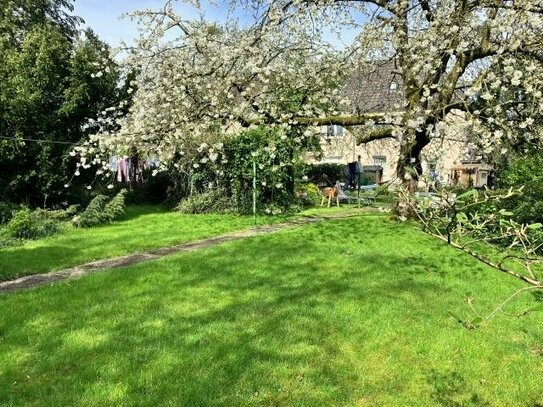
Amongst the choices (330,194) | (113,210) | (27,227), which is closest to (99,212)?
(113,210)

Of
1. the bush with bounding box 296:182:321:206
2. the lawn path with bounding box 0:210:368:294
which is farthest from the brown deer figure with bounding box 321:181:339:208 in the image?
the lawn path with bounding box 0:210:368:294

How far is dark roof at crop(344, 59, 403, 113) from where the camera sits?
10180mm

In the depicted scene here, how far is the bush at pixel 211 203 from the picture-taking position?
14.8m

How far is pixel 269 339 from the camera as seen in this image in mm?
4293

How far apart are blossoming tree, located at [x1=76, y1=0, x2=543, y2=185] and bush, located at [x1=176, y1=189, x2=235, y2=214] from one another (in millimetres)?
5374

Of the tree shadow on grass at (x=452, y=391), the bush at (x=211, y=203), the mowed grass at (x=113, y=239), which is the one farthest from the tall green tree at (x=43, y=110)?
the tree shadow on grass at (x=452, y=391)

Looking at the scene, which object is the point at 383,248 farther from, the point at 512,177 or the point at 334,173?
the point at 334,173

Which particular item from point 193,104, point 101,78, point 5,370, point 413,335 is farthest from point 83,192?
point 413,335

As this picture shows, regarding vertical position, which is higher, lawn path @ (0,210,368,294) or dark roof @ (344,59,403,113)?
dark roof @ (344,59,403,113)

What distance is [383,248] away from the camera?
8500 millimetres

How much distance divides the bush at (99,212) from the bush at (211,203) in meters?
2.22

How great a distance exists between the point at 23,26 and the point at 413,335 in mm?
21422

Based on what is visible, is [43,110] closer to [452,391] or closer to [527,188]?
[527,188]

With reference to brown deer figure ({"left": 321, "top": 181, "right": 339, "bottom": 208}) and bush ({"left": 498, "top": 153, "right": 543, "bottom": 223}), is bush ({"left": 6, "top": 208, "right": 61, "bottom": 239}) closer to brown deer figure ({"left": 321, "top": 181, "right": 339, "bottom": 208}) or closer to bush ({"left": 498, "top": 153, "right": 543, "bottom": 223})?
brown deer figure ({"left": 321, "top": 181, "right": 339, "bottom": 208})
